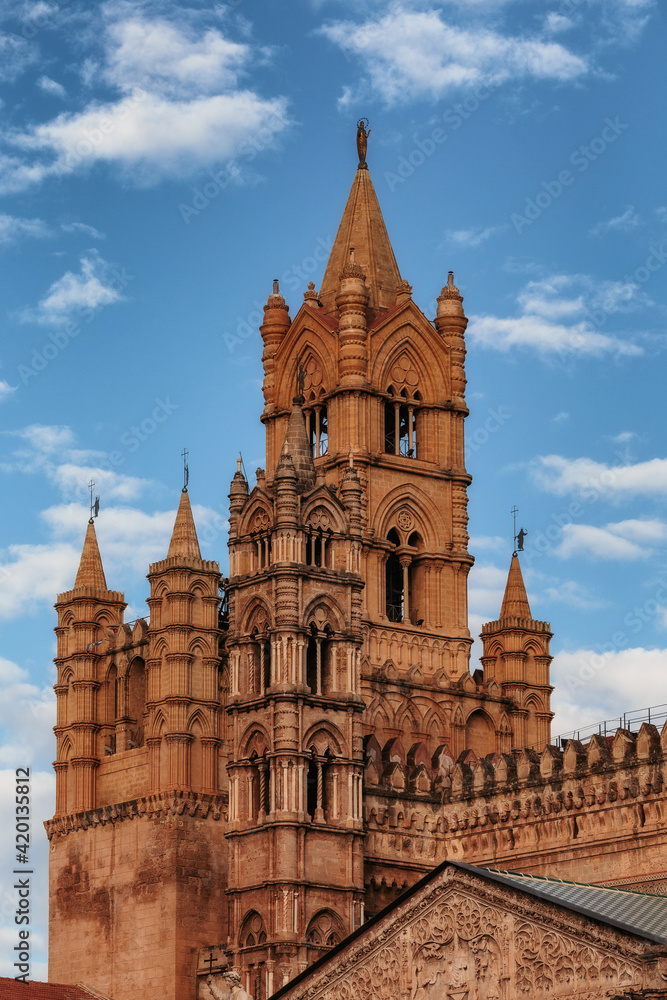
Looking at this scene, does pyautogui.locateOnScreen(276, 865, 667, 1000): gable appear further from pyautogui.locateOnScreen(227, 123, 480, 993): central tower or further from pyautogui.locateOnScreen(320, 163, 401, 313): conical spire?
pyautogui.locateOnScreen(320, 163, 401, 313): conical spire

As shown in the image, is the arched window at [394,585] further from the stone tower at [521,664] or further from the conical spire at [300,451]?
the conical spire at [300,451]

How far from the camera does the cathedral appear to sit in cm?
7325

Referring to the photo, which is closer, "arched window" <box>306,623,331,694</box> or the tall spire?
"arched window" <box>306,623,331,694</box>

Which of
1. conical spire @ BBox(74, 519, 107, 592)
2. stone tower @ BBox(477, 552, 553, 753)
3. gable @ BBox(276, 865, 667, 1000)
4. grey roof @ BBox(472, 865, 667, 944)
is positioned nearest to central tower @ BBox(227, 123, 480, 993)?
stone tower @ BBox(477, 552, 553, 753)

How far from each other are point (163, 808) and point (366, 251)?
26735 mm

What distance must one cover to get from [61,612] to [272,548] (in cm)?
1763

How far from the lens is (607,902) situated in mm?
55500

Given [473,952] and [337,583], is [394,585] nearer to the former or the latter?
[337,583]

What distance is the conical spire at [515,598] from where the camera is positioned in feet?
303

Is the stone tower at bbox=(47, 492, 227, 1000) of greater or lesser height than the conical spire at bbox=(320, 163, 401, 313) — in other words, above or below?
below

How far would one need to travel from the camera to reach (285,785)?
73.3m

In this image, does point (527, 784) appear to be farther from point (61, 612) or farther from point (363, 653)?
point (61, 612)

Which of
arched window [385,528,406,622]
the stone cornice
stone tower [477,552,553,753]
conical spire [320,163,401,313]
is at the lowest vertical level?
the stone cornice

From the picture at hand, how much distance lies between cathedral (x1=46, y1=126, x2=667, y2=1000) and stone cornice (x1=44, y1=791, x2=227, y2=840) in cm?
11
